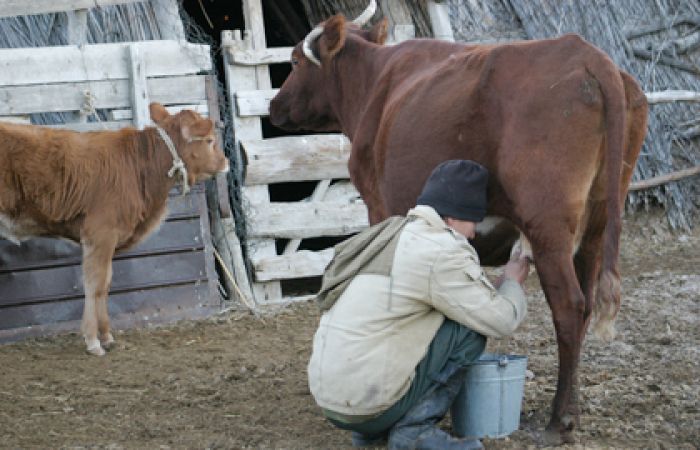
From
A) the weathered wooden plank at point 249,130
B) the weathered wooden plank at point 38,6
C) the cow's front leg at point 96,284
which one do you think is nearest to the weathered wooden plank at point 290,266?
the weathered wooden plank at point 249,130

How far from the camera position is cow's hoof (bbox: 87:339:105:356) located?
686 centimetres

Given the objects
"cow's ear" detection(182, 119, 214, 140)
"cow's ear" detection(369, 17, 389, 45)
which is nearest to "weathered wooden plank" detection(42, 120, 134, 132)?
"cow's ear" detection(182, 119, 214, 140)

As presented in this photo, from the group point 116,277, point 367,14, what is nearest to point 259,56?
point 367,14

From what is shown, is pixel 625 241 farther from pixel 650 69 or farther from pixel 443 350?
pixel 443 350

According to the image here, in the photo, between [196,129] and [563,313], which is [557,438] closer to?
[563,313]

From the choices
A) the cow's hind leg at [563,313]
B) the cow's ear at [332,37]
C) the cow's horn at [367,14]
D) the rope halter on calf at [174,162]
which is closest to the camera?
the cow's hind leg at [563,313]

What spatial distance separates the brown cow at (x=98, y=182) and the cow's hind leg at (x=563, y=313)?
368cm

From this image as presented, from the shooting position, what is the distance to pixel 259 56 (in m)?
8.52

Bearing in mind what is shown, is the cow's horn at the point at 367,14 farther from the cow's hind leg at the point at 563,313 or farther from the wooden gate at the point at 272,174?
the cow's hind leg at the point at 563,313

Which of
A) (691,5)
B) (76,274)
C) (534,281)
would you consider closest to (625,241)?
(534,281)

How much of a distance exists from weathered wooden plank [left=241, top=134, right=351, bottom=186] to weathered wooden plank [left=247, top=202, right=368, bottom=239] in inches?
9.6

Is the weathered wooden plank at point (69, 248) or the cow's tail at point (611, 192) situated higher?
the cow's tail at point (611, 192)

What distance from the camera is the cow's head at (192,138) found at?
7414 millimetres

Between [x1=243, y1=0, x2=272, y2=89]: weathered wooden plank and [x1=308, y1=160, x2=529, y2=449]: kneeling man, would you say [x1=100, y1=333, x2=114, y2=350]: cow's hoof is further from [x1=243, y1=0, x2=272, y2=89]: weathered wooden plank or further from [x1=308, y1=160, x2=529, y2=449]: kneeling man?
[x1=308, y1=160, x2=529, y2=449]: kneeling man
